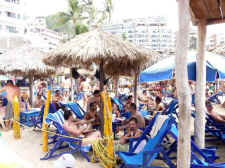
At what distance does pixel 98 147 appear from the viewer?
4.14m

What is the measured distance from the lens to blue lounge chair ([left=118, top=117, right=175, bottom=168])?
3.31m

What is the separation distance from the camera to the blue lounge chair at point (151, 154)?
3312 millimetres

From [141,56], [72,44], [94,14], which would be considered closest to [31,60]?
[72,44]

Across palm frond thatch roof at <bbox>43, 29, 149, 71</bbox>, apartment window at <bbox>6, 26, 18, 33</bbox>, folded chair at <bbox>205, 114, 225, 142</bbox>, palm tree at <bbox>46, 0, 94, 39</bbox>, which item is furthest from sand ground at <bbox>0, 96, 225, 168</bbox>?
apartment window at <bbox>6, 26, 18, 33</bbox>

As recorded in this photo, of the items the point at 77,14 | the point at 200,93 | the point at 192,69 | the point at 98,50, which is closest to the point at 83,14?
the point at 77,14

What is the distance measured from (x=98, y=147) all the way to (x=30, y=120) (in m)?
4.31

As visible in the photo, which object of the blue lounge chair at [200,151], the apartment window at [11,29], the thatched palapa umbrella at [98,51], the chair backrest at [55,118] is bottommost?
the blue lounge chair at [200,151]

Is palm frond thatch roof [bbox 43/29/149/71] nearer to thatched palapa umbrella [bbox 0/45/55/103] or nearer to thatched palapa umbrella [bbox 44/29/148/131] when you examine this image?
thatched palapa umbrella [bbox 44/29/148/131]

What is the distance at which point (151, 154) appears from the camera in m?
3.34

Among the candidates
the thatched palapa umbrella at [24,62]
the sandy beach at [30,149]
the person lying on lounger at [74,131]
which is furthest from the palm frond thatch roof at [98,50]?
the thatched palapa umbrella at [24,62]

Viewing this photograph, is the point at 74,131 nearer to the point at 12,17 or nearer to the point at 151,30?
the point at 12,17

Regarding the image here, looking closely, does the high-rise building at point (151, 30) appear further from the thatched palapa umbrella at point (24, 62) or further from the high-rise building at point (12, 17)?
the thatched palapa umbrella at point (24, 62)

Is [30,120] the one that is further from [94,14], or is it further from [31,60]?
[94,14]

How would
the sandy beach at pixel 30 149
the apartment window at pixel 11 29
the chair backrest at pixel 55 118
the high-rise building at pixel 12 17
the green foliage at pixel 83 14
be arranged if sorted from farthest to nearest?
1. the apartment window at pixel 11 29
2. the high-rise building at pixel 12 17
3. the green foliage at pixel 83 14
4. the chair backrest at pixel 55 118
5. the sandy beach at pixel 30 149
